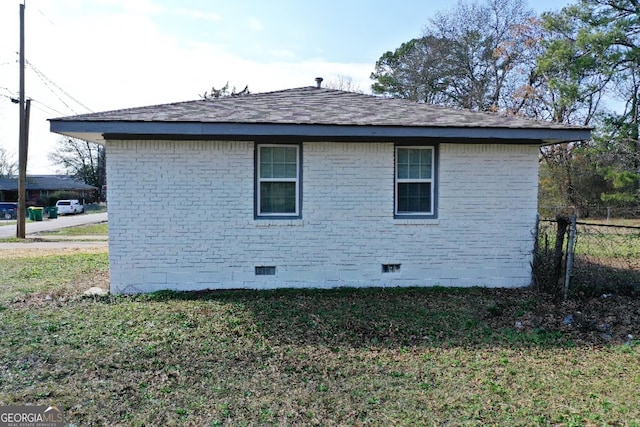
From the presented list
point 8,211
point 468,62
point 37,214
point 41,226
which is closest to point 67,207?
point 8,211

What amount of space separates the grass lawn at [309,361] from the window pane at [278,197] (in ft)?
4.86

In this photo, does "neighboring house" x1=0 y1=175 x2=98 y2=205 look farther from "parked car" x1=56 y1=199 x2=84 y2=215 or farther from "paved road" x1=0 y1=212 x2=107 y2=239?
"paved road" x1=0 y1=212 x2=107 y2=239

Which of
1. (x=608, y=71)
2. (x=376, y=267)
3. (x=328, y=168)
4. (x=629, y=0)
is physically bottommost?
(x=376, y=267)

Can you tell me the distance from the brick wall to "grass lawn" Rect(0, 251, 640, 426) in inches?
22.2

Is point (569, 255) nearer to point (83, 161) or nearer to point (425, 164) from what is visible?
point (425, 164)

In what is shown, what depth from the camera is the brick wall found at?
25.7ft

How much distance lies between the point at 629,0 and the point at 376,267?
19.4 meters

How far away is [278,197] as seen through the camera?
8180 mm

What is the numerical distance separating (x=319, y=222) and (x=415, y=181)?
1883 millimetres

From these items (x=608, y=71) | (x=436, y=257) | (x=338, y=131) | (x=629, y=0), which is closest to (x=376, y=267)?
(x=436, y=257)

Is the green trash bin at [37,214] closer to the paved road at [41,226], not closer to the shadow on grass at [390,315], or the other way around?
the paved road at [41,226]

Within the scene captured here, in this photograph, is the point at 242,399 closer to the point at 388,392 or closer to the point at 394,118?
the point at 388,392

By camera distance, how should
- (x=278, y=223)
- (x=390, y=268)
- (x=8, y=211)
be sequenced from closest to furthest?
(x=278, y=223) → (x=390, y=268) → (x=8, y=211)

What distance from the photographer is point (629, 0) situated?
19641mm
